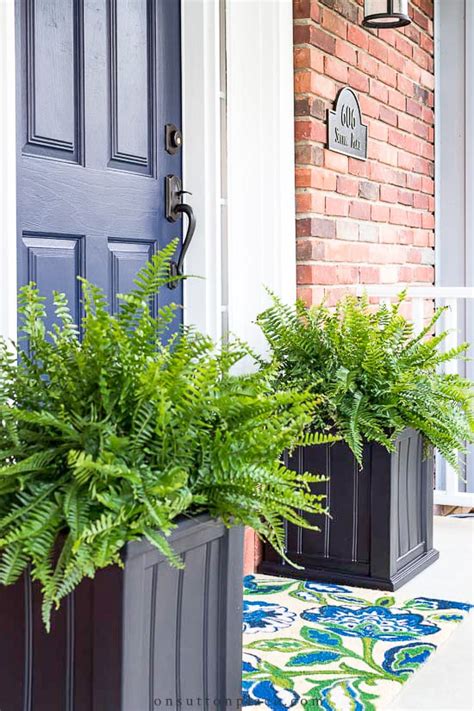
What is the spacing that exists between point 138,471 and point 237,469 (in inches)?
6.7

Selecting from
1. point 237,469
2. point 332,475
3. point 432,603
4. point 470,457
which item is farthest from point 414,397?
point 470,457

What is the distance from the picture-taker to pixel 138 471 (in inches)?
57.6

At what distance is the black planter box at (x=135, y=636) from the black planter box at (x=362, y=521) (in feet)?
3.64

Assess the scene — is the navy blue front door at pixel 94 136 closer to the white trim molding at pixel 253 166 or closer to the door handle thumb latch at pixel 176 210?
the door handle thumb latch at pixel 176 210

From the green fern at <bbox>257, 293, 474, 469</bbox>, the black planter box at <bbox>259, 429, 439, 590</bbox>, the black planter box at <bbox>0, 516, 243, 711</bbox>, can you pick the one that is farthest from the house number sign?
the black planter box at <bbox>0, 516, 243, 711</bbox>

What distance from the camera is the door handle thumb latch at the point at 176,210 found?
9.06 feet

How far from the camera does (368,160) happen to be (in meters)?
3.58

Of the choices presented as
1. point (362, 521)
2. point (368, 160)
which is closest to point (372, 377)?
point (362, 521)

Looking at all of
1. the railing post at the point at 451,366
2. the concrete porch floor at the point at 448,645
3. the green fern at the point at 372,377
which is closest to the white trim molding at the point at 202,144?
the green fern at the point at 372,377

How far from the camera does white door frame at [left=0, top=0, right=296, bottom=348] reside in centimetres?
283

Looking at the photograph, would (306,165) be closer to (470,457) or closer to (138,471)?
Answer: (138,471)

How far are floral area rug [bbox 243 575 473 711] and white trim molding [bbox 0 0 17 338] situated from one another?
0.97m

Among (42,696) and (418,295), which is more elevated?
(418,295)

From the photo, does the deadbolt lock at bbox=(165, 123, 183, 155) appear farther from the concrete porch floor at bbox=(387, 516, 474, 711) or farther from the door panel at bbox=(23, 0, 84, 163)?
the concrete porch floor at bbox=(387, 516, 474, 711)
